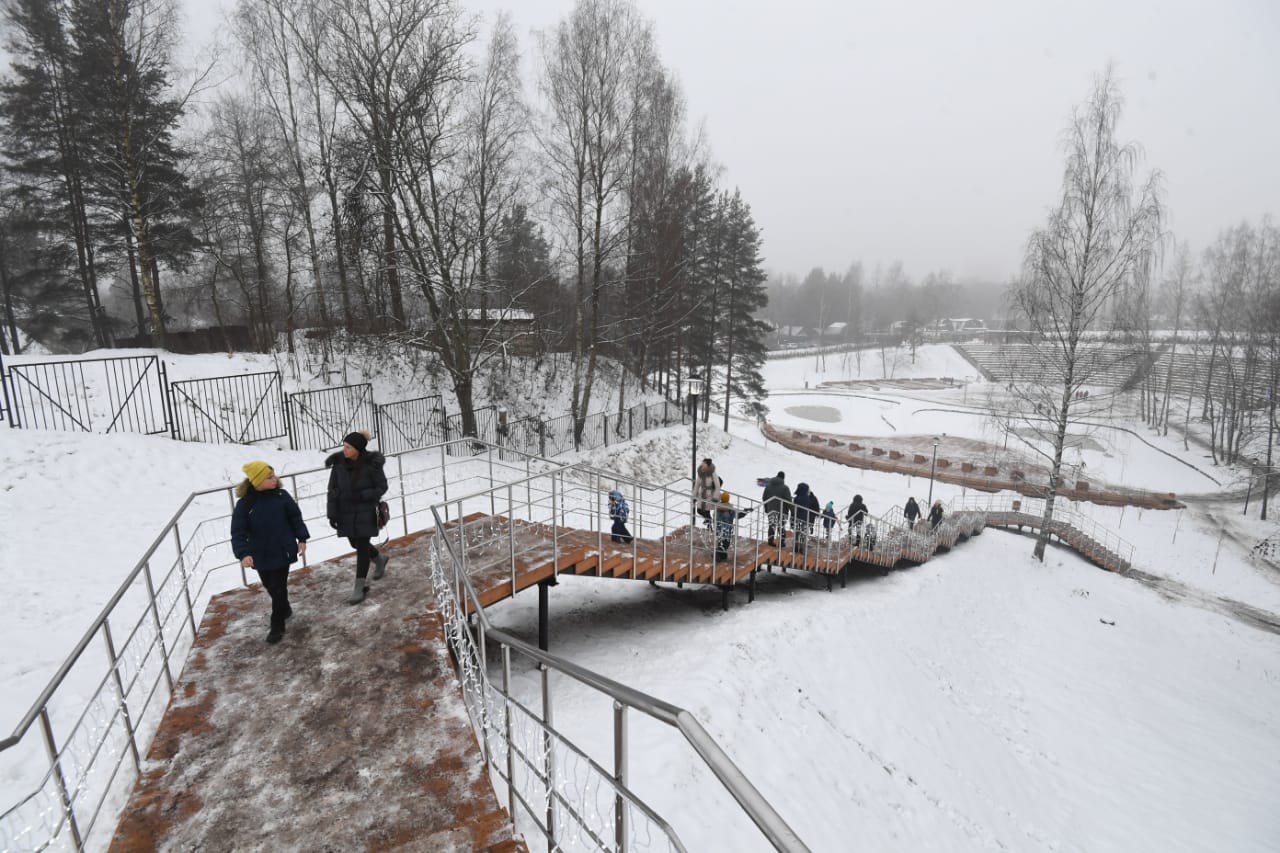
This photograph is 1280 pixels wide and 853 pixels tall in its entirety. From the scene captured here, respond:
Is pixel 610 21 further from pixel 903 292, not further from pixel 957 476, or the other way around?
pixel 903 292

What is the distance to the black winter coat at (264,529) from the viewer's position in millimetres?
4633

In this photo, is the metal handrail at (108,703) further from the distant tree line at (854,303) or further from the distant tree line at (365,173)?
the distant tree line at (854,303)

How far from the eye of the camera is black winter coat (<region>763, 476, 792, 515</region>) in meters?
10.4

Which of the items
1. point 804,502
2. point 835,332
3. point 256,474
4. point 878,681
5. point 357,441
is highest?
point 835,332

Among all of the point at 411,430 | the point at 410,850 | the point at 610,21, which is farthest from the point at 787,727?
the point at 610,21

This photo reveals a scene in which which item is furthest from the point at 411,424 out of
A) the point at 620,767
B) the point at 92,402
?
the point at 620,767

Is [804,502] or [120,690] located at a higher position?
[120,690]

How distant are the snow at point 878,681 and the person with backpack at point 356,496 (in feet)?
8.21

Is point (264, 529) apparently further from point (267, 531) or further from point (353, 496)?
point (353, 496)

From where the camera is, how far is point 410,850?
280 centimetres

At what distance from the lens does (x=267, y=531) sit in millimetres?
4711

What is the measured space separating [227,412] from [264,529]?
1117cm

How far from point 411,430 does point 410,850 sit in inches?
573

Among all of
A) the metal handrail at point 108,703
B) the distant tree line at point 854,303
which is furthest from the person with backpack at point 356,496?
the distant tree line at point 854,303
